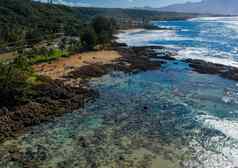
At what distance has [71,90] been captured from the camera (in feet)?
133

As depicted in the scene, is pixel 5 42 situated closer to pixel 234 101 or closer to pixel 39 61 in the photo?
pixel 39 61

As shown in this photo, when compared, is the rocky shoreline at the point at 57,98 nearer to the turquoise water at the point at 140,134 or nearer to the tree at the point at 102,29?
the turquoise water at the point at 140,134

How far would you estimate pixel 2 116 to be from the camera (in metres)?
31.0

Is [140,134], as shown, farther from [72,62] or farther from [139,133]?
[72,62]

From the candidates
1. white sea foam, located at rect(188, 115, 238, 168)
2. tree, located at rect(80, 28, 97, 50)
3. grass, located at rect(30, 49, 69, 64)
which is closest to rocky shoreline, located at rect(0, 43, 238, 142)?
tree, located at rect(80, 28, 97, 50)

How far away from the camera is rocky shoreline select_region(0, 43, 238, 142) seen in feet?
101

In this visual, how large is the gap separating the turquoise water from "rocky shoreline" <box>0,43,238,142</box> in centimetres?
152

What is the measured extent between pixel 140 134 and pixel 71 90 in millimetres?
15403

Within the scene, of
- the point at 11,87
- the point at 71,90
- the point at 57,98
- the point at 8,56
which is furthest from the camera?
the point at 8,56

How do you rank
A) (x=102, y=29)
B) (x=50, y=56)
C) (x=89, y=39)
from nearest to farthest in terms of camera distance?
(x=50, y=56) < (x=89, y=39) < (x=102, y=29)

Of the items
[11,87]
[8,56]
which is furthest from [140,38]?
[11,87]

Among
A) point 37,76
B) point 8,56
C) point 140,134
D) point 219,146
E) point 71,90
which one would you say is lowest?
point 219,146

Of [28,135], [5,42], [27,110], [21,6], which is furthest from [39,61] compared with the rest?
[21,6]

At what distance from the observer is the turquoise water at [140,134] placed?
2397 cm
